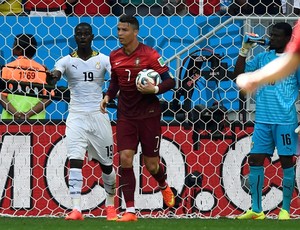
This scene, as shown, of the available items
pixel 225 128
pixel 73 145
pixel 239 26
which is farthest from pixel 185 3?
pixel 73 145

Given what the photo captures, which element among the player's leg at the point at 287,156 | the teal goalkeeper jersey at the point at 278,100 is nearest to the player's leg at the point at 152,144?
the teal goalkeeper jersey at the point at 278,100

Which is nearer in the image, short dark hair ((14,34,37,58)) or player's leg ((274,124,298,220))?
player's leg ((274,124,298,220))

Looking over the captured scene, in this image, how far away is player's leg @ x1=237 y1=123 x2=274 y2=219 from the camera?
10.6 metres

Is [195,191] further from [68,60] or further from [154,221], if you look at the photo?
[68,60]

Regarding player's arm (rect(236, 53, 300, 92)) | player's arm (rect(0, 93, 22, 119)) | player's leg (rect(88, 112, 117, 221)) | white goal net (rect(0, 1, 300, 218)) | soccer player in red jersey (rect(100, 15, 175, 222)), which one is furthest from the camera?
player's arm (rect(0, 93, 22, 119))

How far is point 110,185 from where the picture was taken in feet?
35.4

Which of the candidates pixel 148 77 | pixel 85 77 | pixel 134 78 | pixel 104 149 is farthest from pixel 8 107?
pixel 148 77

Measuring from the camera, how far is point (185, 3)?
12688 mm

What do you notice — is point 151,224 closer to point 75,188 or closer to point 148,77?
point 75,188

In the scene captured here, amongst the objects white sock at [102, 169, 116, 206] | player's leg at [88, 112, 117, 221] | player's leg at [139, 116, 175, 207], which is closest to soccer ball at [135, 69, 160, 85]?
player's leg at [139, 116, 175, 207]

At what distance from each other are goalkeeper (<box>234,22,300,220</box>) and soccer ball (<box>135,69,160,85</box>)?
1.01 meters

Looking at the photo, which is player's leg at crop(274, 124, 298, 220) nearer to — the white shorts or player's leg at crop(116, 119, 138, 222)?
player's leg at crop(116, 119, 138, 222)

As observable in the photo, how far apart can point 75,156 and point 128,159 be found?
22.9 inches

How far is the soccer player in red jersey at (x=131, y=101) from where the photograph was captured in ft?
33.6
